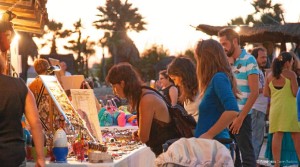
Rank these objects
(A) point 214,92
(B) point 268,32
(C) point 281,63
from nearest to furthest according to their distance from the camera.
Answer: (A) point 214,92, (C) point 281,63, (B) point 268,32

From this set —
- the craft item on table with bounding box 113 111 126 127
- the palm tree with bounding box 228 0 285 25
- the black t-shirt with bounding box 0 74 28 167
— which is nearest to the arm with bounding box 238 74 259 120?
the craft item on table with bounding box 113 111 126 127

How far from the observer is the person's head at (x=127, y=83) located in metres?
7.07

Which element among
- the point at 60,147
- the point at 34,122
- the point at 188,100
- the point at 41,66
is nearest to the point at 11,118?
the point at 34,122

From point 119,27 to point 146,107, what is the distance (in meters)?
71.0

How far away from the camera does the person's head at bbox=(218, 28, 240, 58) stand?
336 inches

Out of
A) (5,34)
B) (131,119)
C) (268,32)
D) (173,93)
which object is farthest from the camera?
(268,32)

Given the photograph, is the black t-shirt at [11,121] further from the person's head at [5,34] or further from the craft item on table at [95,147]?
the craft item on table at [95,147]

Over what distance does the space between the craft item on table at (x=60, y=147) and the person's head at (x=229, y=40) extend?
97.3 inches

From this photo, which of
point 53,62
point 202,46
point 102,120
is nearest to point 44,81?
point 202,46

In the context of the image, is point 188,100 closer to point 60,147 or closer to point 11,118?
point 60,147

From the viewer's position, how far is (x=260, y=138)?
34.9 ft

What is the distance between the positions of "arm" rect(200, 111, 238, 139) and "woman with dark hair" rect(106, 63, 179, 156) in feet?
3.22

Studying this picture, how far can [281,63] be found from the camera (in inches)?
455

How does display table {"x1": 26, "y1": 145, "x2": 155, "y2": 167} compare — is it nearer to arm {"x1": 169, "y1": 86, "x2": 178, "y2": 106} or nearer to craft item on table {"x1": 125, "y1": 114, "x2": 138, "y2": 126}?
craft item on table {"x1": 125, "y1": 114, "x2": 138, "y2": 126}
